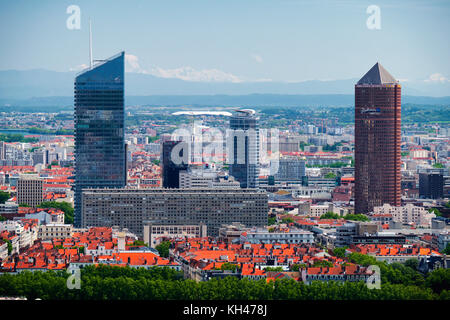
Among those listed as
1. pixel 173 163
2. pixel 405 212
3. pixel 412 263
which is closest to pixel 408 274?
pixel 412 263

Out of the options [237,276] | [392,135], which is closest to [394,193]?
[392,135]

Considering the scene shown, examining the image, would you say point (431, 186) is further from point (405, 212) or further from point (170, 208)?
point (170, 208)

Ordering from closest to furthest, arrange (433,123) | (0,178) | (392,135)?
(392,135)
(0,178)
(433,123)

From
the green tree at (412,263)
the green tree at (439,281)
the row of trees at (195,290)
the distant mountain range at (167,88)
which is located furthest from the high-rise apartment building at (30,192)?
the green tree at (439,281)

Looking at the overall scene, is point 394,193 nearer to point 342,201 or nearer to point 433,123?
point 342,201

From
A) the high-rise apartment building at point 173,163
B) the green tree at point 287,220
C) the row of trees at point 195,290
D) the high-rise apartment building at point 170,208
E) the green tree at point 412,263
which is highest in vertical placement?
the high-rise apartment building at point 173,163

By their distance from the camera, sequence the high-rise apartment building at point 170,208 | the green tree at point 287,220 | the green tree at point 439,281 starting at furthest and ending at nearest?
1. the green tree at point 287,220
2. the high-rise apartment building at point 170,208
3. the green tree at point 439,281

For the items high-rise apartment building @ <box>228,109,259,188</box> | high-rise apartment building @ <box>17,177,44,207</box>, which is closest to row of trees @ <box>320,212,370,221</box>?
high-rise apartment building @ <box>228,109,259,188</box>

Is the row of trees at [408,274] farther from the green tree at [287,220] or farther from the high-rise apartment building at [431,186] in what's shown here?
the high-rise apartment building at [431,186]
